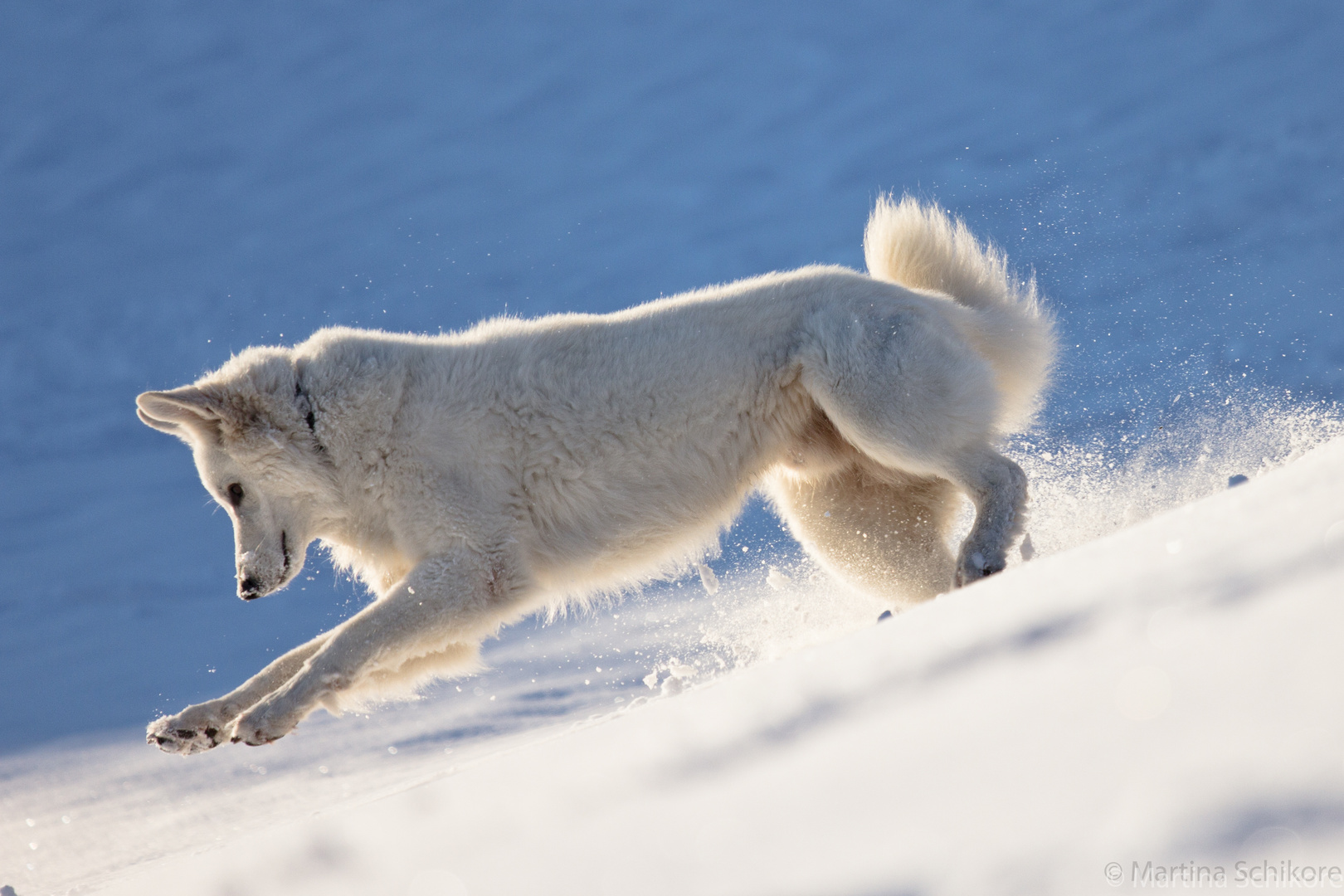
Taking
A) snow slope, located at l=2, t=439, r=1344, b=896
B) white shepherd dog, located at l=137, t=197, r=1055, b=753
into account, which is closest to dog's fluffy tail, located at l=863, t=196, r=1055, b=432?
white shepherd dog, located at l=137, t=197, r=1055, b=753

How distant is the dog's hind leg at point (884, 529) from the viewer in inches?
165

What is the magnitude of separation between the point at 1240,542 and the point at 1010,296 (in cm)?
334

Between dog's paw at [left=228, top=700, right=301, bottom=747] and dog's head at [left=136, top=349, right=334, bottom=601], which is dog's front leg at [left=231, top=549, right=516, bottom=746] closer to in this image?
dog's paw at [left=228, top=700, right=301, bottom=747]

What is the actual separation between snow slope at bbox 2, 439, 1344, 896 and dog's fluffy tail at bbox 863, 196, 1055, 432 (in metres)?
2.71

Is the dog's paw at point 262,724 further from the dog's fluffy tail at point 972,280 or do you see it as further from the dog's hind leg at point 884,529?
the dog's fluffy tail at point 972,280

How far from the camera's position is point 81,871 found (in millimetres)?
4102

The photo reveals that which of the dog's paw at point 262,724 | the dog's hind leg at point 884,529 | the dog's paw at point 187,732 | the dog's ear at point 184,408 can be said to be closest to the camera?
the dog's paw at point 262,724

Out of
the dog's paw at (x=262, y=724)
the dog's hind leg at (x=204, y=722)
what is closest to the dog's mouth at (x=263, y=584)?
the dog's hind leg at (x=204, y=722)

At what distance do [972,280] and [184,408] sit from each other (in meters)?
3.64

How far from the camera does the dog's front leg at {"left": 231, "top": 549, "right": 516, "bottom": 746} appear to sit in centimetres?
326

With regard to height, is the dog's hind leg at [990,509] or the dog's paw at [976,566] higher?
the dog's hind leg at [990,509]

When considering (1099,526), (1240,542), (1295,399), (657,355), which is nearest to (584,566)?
(657,355)

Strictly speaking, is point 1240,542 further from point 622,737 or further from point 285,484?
point 285,484

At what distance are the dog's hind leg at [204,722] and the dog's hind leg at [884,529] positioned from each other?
7.73 ft
